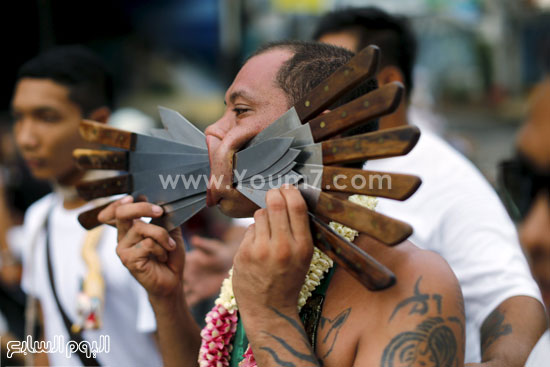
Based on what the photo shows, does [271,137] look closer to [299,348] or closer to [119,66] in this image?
[299,348]

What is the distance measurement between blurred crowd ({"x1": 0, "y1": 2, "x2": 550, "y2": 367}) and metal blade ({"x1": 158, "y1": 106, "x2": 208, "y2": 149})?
0.30 m

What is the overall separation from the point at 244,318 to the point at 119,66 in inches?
230

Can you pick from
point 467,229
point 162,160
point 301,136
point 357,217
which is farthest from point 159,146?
point 467,229

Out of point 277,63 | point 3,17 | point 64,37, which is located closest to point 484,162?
point 64,37

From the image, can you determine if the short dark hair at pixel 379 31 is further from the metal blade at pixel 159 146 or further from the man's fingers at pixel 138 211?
the man's fingers at pixel 138 211

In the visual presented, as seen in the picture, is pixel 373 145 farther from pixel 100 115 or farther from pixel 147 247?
pixel 100 115

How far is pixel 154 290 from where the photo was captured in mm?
1885

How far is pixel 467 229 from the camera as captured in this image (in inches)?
84.3

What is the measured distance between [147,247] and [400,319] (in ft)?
2.68

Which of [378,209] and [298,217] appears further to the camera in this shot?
[378,209]

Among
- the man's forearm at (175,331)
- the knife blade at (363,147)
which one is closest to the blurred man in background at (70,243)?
the man's forearm at (175,331)

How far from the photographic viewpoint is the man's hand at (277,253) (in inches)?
54.2

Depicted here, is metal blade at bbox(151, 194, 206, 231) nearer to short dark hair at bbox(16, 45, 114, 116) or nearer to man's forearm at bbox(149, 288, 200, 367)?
man's forearm at bbox(149, 288, 200, 367)

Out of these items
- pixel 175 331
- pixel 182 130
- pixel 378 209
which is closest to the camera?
pixel 182 130
